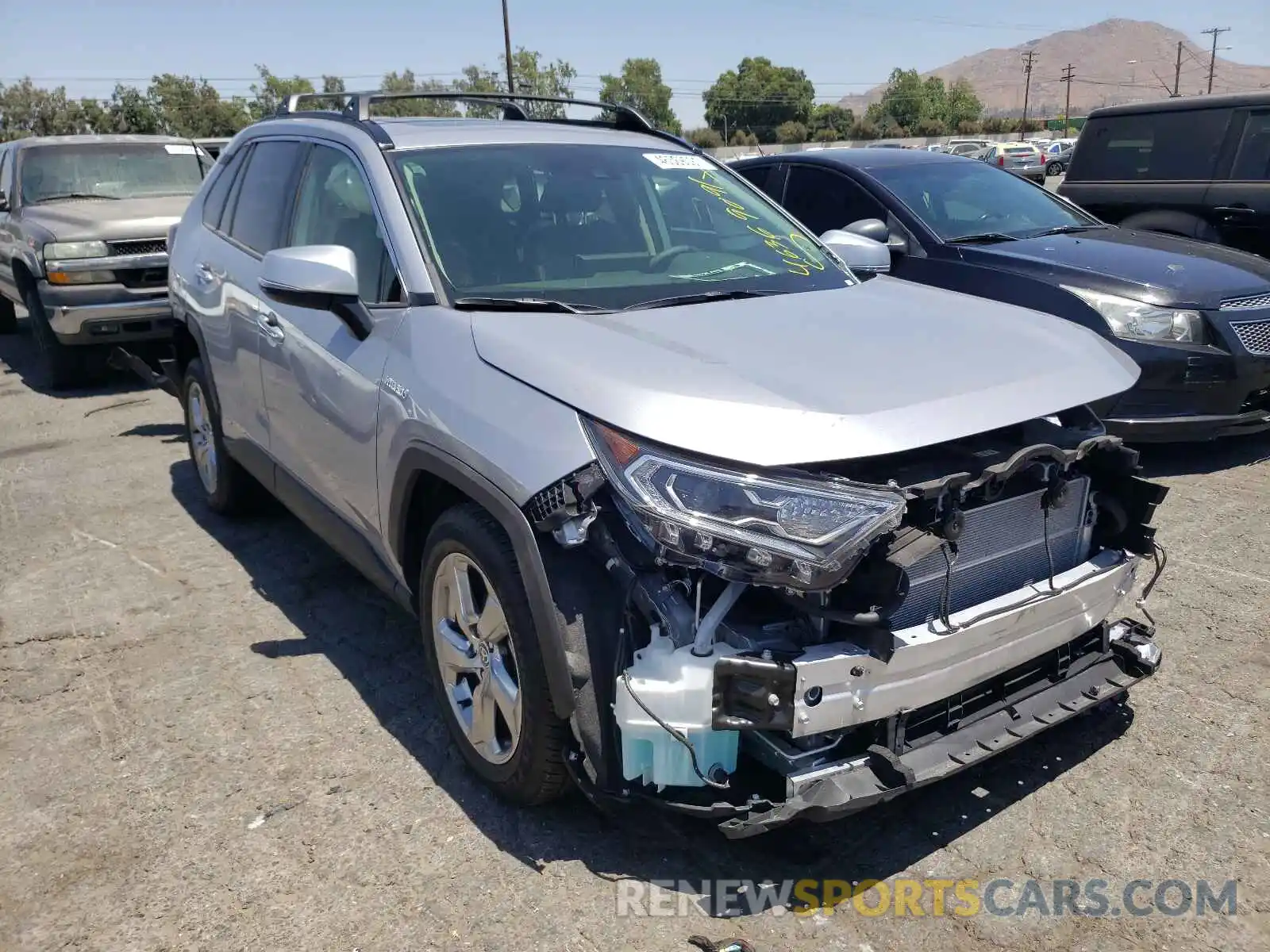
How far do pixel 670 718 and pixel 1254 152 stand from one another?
8.49 meters

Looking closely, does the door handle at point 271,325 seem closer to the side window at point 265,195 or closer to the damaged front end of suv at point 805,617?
the side window at point 265,195

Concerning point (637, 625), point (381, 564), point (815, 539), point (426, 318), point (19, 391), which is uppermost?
point (426, 318)

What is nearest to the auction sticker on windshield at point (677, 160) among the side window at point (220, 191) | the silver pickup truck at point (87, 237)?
the side window at point (220, 191)

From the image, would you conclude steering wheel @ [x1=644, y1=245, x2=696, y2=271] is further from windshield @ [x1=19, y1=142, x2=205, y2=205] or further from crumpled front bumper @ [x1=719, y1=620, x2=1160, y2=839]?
windshield @ [x1=19, y1=142, x2=205, y2=205]

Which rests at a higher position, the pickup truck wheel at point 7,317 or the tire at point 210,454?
the tire at point 210,454

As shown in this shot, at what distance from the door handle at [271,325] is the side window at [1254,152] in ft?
26.2

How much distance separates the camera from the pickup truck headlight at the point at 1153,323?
18.3ft

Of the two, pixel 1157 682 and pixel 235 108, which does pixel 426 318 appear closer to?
pixel 1157 682

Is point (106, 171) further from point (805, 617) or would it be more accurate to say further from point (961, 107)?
point (961, 107)

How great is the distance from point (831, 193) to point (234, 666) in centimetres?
499

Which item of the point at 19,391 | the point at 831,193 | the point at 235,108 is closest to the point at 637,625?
the point at 831,193

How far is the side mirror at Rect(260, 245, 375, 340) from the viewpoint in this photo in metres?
3.05

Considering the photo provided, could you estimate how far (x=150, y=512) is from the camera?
18.4ft

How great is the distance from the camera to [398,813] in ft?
9.75
